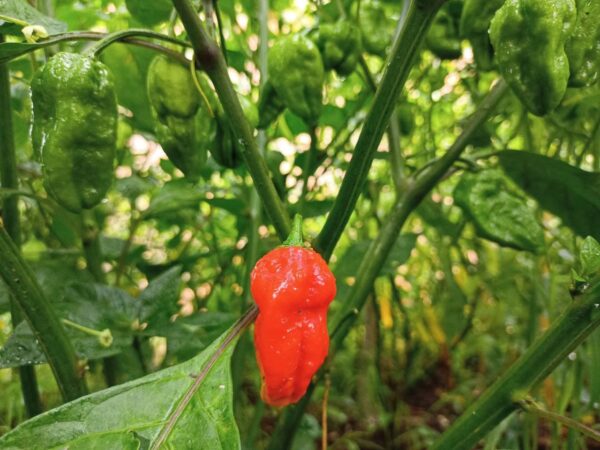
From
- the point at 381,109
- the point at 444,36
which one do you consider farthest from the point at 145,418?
the point at 444,36

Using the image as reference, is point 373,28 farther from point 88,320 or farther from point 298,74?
point 88,320

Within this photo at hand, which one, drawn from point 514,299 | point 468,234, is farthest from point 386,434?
point 468,234

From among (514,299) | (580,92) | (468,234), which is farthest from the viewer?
(468,234)

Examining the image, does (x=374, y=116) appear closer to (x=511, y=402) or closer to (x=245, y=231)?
(x=511, y=402)

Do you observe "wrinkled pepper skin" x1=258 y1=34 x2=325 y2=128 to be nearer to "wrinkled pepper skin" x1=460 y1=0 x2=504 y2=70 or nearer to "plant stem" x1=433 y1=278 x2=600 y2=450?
"wrinkled pepper skin" x1=460 y1=0 x2=504 y2=70

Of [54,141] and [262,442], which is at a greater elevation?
[54,141]

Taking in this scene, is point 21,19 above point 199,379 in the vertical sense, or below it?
above
